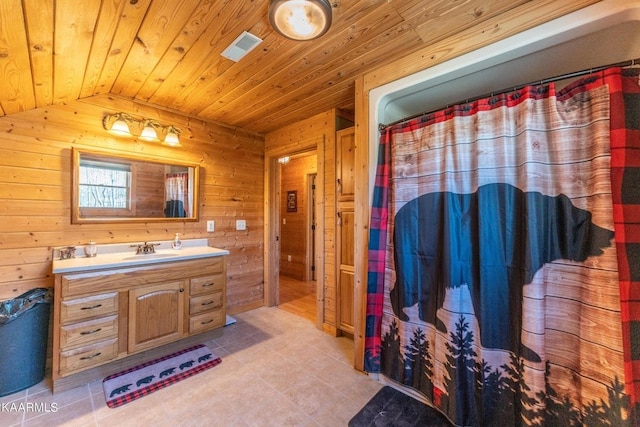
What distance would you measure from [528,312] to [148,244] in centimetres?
296

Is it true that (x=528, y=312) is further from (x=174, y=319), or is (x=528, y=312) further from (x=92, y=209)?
(x=92, y=209)

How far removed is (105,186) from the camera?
2387 mm

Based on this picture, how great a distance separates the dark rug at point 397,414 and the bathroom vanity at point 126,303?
1572mm

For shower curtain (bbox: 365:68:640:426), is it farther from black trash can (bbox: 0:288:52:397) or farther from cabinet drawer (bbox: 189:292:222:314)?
black trash can (bbox: 0:288:52:397)

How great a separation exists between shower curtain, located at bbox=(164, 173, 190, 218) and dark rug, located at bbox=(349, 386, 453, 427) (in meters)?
2.47

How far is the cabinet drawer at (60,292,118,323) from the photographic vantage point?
1.78 meters

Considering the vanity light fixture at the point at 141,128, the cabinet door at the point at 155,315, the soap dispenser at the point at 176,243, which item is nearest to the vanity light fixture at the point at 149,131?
the vanity light fixture at the point at 141,128

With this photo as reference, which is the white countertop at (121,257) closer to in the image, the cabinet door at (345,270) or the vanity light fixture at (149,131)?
the vanity light fixture at (149,131)

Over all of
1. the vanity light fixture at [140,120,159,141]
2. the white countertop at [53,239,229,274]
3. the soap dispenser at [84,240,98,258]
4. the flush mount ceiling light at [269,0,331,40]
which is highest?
the flush mount ceiling light at [269,0,331,40]

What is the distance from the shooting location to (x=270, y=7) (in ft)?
4.30

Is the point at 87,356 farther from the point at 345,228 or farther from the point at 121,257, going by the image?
the point at 345,228

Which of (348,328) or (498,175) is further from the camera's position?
(348,328)

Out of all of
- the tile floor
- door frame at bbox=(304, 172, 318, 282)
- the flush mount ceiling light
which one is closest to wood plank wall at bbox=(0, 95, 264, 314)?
the tile floor

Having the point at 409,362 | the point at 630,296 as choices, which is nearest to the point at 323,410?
the point at 409,362
